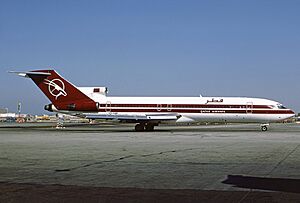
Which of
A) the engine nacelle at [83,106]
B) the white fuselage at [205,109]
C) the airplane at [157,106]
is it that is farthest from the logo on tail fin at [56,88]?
the white fuselage at [205,109]

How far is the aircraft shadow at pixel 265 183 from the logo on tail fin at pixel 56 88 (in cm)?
3123

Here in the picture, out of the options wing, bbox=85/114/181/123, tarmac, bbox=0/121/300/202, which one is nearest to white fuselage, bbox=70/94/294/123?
wing, bbox=85/114/181/123

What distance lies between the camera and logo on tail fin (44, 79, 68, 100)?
3831 centimetres

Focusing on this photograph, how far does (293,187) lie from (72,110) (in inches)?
1266

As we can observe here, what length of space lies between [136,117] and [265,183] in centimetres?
2812

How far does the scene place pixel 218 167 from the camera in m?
10.7

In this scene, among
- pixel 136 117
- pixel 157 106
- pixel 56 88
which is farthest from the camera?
pixel 56 88

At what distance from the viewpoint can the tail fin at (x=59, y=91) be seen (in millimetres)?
38312

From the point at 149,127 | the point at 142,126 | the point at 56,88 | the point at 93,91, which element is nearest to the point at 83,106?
the point at 93,91

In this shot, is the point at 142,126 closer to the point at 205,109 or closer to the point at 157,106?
the point at 157,106

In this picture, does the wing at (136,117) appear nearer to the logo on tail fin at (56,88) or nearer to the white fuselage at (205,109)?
the white fuselage at (205,109)

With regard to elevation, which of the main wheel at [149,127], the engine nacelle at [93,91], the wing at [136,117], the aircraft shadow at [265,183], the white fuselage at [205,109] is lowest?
the aircraft shadow at [265,183]

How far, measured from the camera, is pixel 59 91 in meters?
38.4

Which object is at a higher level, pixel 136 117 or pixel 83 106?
pixel 83 106
